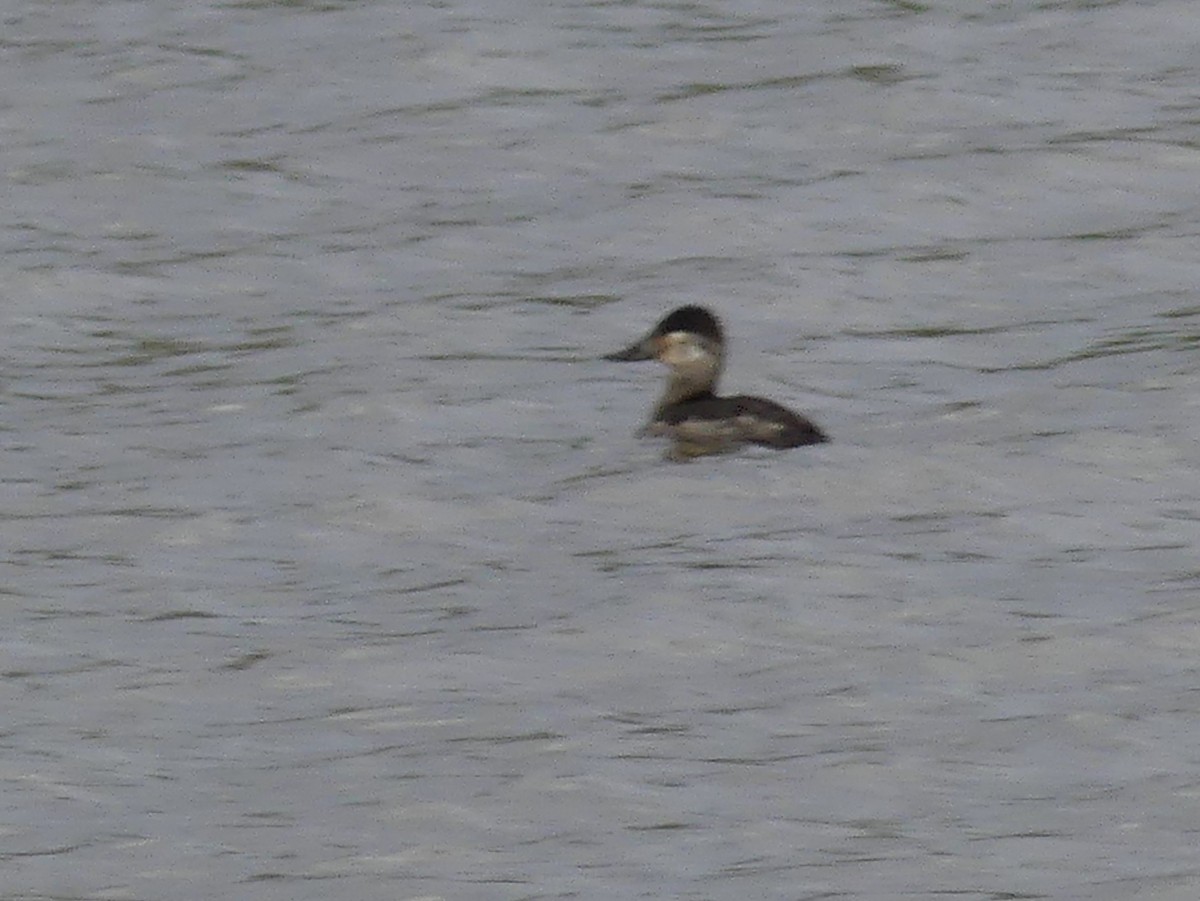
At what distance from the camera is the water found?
25.6ft

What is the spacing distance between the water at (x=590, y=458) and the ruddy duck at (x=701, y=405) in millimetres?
148

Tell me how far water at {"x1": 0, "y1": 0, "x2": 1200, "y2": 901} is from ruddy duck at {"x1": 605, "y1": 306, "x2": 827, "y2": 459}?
15 centimetres

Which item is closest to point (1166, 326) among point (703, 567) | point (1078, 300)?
point (1078, 300)

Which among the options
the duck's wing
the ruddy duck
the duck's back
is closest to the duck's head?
the ruddy duck

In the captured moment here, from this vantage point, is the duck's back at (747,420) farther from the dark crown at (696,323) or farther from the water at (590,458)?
the dark crown at (696,323)

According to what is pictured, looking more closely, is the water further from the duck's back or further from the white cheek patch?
the white cheek patch

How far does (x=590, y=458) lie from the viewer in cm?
1100

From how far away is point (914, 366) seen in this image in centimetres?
1181

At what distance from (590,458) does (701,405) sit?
0.41m

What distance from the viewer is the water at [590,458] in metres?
7.79

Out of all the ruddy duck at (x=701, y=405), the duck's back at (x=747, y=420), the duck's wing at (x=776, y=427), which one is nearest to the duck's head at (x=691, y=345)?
the ruddy duck at (x=701, y=405)

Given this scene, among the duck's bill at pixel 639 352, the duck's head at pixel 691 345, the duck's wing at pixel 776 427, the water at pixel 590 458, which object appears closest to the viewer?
the water at pixel 590 458

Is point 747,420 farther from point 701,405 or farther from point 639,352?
point 639,352

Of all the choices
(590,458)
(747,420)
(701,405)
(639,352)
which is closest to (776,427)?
(747,420)
